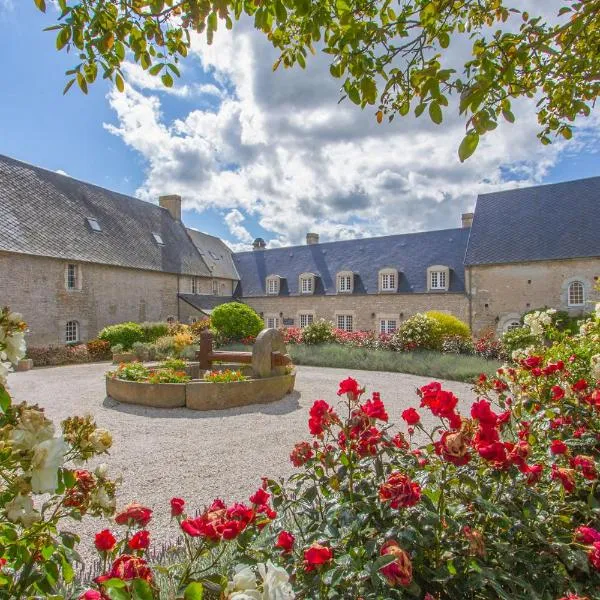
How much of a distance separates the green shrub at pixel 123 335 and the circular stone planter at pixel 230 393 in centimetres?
1075

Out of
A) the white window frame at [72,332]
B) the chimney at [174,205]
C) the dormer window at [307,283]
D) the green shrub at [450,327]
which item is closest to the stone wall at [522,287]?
the green shrub at [450,327]

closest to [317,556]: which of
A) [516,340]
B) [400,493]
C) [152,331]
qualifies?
[400,493]

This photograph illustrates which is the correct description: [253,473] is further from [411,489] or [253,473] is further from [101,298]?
[101,298]

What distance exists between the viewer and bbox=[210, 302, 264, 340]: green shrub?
18.3 meters

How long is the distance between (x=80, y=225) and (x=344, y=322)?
14.9m

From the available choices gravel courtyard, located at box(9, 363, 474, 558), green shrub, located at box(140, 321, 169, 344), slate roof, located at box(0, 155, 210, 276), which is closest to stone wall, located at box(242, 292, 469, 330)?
slate roof, located at box(0, 155, 210, 276)

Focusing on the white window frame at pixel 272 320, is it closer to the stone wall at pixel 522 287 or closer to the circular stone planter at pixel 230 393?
the stone wall at pixel 522 287

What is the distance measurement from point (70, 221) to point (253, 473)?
60.8ft

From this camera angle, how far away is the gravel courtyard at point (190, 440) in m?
4.34

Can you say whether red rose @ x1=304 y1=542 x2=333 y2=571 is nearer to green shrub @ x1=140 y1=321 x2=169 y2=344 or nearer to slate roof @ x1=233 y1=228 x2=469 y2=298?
green shrub @ x1=140 y1=321 x2=169 y2=344

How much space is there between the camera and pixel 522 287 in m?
19.5

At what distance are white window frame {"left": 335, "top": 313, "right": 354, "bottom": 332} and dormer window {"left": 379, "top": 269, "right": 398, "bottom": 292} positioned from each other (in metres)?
2.46

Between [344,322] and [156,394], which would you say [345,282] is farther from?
[156,394]

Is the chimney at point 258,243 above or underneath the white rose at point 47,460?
above
